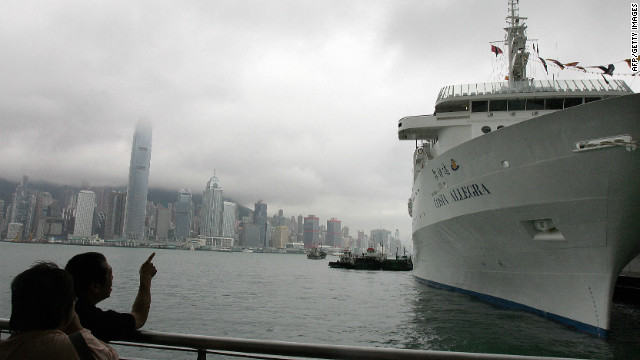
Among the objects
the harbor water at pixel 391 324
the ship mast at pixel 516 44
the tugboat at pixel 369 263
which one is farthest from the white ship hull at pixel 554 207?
the tugboat at pixel 369 263

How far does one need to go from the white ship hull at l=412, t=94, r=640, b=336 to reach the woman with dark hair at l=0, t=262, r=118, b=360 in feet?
34.4

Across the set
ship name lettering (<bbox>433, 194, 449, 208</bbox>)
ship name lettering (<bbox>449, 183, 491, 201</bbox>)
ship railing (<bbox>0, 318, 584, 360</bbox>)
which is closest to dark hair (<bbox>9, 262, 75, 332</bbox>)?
ship railing (<bbox>0, 318, 584, 360</bbox>)

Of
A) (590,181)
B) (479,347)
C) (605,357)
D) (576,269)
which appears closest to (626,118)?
(590,181)

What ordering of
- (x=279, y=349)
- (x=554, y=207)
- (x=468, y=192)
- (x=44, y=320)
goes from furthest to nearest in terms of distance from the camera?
(x=468, y=192)
(x=554, y=207)
(x=279, y=349)
(x=44, y=320)

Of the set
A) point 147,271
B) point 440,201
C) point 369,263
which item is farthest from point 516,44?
point 369,263

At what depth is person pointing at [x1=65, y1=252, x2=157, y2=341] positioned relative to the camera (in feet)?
7.23

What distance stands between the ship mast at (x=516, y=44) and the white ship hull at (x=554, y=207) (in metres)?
8.19

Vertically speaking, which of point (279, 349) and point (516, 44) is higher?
point (516, 44)

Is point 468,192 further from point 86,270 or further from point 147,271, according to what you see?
point 86,270

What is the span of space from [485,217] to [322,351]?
11.0 m

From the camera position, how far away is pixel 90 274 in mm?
2229

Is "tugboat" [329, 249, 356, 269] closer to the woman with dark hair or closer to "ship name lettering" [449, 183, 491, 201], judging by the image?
"ship name lettering" [449, 183, 491, 201]

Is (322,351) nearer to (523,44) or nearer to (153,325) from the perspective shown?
(153,325)

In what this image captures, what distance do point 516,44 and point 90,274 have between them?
66.5 ft
